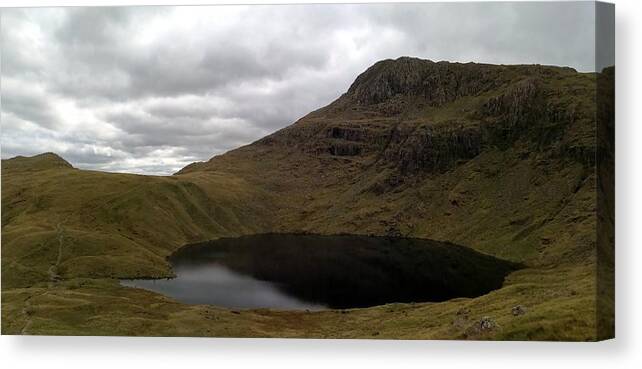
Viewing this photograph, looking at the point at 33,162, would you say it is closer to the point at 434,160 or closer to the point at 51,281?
the point at 51,281

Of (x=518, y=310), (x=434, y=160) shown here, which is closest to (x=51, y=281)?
(x=518, y=310)

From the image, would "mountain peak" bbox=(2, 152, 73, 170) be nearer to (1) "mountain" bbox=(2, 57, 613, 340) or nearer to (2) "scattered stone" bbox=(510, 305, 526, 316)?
(1) "mountain" bbox=(2, 57, 613, 340)

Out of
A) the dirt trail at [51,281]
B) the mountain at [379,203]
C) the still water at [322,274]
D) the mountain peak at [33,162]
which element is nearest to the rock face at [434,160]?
the mountain at [379,203]

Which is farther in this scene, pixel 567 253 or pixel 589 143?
pixel 567 253

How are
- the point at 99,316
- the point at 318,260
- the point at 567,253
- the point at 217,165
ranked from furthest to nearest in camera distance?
the point at 217,165
the point at 318,260
the point at 567,253
the point at 99,316

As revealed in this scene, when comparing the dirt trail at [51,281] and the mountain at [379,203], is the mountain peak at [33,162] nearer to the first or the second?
the mountain at [379,203]

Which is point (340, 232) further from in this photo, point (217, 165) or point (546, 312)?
point (546, 312)

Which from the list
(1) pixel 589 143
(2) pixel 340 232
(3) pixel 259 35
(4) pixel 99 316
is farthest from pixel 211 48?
(2) pixel 340 232
